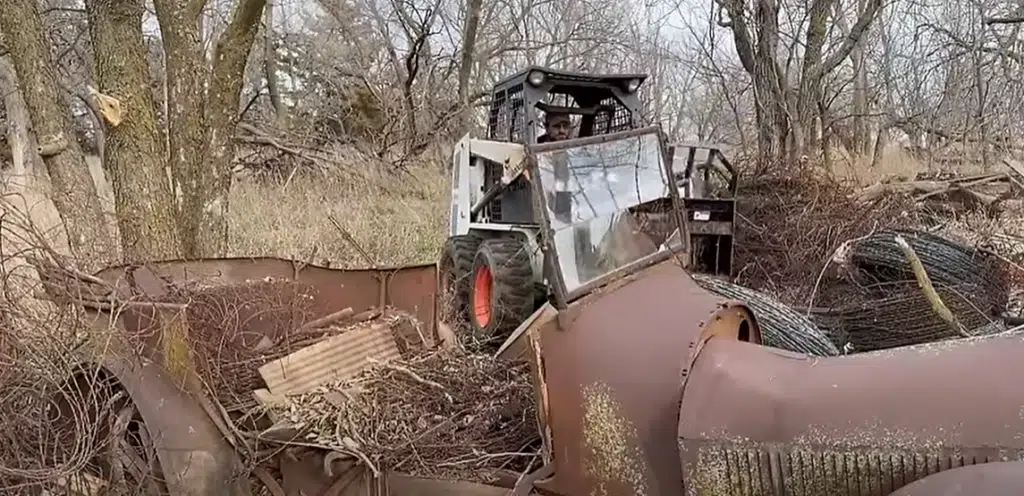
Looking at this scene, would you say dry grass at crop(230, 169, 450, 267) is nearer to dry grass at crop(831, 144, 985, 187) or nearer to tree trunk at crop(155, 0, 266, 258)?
tree trunk at crop(155, 0, 266, 258)

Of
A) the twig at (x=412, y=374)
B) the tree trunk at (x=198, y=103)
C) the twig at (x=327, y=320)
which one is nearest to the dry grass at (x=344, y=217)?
the tree trunk at (x=198, y=103)

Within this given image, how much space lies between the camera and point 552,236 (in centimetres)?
298

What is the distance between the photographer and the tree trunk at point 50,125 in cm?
618

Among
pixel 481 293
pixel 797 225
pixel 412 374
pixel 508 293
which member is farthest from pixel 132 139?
pixel 797 225

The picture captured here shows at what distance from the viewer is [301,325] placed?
13.7ft

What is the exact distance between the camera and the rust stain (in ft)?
7.98

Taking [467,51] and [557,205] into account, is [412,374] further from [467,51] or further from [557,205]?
[467,51]

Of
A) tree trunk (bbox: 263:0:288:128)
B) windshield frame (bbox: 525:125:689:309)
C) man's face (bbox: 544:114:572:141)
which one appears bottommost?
windshield frame (bbox: 525:125:689:309)

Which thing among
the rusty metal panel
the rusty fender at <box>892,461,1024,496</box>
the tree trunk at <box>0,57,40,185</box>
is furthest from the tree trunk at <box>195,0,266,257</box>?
the tree trunk at <box>0,57,40,185</box>

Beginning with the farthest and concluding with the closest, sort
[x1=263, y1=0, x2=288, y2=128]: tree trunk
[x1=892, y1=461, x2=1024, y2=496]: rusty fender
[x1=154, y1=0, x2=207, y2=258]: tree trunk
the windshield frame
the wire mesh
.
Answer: [x1=263, y1=0, x2=288, y2=128]: tree trunk, [x1=154, y1=0, x2=207, y2=258]: tree trunk, the wire mesh, the windshield frame, [x1=892, y1=461, x2=1024, y2=496]: rusty fender

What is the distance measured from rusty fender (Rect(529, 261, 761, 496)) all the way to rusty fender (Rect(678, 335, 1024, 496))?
0.10 metres

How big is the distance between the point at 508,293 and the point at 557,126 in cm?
225

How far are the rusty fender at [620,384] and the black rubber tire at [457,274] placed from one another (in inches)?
97.0

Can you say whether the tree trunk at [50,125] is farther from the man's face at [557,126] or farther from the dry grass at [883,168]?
the dry grass at [883,168]
